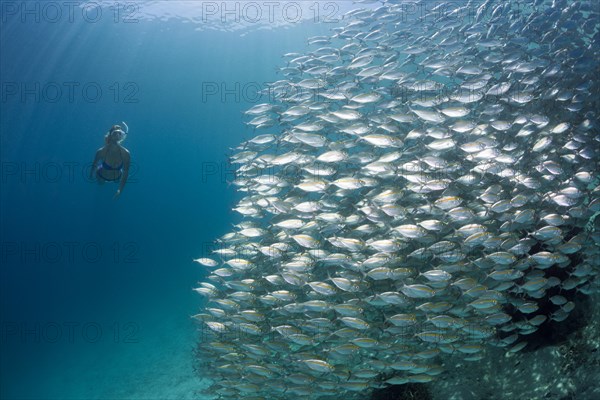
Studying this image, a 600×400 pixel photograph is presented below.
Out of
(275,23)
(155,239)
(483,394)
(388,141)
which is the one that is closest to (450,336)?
(483,394)

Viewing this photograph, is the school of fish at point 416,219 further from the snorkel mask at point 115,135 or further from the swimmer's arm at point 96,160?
the swimmer's arm at point 96,160

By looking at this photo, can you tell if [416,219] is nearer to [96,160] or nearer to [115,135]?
[115,135]

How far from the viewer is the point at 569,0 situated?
787 centimetres

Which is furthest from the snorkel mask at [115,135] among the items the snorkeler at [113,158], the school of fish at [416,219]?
the school of fish at [416,219]

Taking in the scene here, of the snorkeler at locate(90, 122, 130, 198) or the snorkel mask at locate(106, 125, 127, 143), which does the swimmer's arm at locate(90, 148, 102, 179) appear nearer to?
the snorkeler at locate(90, 122, 130, 198)

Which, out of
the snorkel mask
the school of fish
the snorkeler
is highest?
the snorkel mask

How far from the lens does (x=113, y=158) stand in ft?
25.1

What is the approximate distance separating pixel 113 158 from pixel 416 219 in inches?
235

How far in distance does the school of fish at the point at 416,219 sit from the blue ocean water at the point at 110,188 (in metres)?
2.83

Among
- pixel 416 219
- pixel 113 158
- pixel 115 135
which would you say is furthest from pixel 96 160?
pixel 416 219

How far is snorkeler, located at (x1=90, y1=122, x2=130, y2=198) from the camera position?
7.43 m

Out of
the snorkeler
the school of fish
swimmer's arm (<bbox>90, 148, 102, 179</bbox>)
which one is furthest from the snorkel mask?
the school of fish

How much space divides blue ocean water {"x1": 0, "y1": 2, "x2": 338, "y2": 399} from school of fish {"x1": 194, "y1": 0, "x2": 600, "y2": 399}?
2834 mm

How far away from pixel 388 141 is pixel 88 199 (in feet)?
210
